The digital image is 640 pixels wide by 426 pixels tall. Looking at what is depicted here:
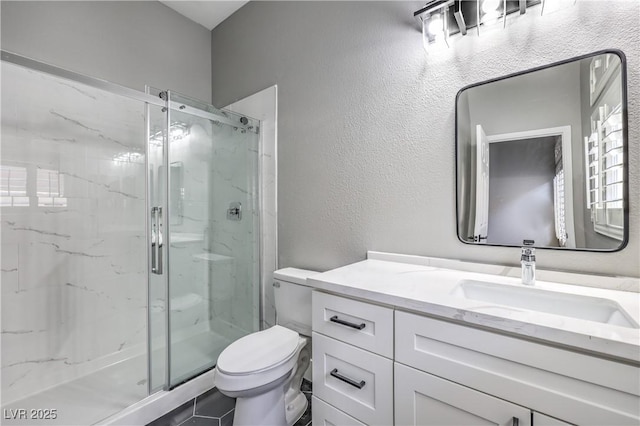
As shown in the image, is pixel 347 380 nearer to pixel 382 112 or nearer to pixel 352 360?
pixel 352 360

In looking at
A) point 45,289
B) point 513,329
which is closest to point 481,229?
point 513,329

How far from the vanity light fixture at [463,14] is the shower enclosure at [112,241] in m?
1.35

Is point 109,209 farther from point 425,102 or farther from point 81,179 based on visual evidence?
point 425,102

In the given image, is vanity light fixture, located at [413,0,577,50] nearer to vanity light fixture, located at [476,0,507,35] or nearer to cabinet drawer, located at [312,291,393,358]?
vanity light fixture, located at [476,0,507,35]

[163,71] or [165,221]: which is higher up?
[163,71]

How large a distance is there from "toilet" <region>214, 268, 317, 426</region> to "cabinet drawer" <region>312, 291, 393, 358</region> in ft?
1.06

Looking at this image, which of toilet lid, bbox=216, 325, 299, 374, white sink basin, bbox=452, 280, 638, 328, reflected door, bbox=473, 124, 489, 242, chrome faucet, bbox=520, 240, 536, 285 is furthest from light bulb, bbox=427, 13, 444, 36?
toilet lid, bbox=216, 325, 299, 374

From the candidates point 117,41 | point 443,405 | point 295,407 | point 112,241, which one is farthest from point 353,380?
point 117,41

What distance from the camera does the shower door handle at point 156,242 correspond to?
66.6 inches

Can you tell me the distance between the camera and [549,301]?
38.5 inches

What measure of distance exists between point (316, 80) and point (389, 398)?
1.79m

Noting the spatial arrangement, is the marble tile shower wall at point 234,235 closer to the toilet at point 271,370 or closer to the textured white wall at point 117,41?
the toilet at point 271,370

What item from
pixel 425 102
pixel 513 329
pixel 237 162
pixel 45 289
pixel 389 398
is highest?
pixel 425 102

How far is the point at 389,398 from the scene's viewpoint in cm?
96
